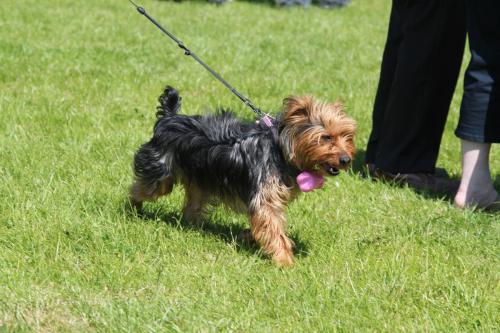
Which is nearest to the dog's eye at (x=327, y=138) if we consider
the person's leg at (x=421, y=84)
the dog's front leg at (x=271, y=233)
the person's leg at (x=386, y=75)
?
the dog's front leg at (x=271, y=233)

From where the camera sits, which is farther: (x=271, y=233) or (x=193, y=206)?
(x=193, y=206)

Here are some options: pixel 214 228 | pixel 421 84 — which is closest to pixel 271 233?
pixel 214 228

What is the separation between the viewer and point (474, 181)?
17.5 ft

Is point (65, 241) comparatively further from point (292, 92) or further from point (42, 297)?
point (292, 92)

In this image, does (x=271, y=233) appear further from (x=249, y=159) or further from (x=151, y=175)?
(x=151, y=175)

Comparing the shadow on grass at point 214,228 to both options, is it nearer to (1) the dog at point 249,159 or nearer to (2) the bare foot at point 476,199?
(1) the dog at point 249,159

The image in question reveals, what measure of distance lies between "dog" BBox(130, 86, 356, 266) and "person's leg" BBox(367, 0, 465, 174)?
167 cm

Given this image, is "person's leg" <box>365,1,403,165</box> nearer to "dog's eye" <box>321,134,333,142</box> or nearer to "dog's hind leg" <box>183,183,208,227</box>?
"dog's hind leg" <box>183,183,208,227</box>

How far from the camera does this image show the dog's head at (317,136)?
4.06 metres

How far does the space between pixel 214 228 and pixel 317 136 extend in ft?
3.91

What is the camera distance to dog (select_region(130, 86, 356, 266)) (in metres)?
4.11

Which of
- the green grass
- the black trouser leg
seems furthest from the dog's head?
the black trouser leg

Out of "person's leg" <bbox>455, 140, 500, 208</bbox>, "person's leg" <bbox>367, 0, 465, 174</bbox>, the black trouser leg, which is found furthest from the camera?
"person's leg" <bbox>367, 0, 465, 174</bbox>

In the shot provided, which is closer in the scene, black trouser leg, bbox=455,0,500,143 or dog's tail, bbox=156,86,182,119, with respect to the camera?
dog's tail, bbox=156,86,182,119
